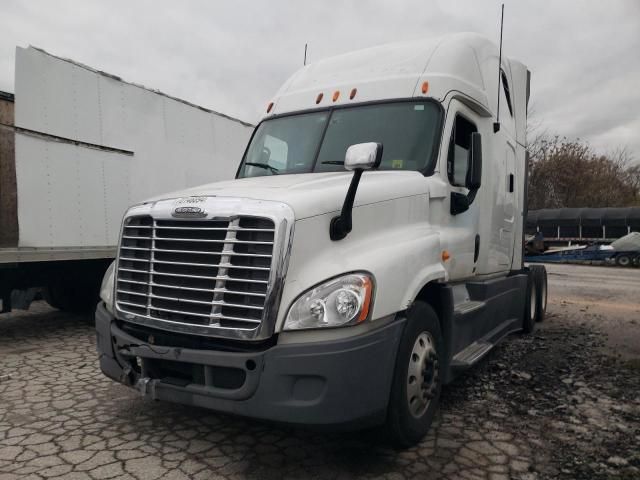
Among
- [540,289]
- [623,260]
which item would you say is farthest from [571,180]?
[540,289]

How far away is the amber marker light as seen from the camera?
2773 mm

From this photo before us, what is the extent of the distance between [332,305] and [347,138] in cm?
189

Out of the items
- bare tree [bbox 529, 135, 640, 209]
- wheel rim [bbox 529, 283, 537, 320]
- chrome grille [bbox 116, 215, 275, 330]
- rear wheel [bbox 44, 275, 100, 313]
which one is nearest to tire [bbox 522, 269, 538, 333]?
wheel rim [bbox 529, 283, 537, 320]

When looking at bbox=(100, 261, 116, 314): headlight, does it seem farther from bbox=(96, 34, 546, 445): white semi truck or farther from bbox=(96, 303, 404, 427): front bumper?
bbox=(96, 303, 404, 427): front bumper

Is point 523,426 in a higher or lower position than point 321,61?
lower

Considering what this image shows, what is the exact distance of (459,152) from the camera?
4324 millimetres

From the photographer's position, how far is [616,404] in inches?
169

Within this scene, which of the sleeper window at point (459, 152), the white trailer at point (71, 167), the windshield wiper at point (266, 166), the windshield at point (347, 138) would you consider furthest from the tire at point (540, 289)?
the white trailer at point (71, 167)

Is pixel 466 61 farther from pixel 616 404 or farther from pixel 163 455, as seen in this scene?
pixel 163 455

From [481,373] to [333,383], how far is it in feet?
9.88

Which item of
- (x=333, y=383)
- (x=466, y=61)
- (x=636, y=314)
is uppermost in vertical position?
(x=466, y=61)

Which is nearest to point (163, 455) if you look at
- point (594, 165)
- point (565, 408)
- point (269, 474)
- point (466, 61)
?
point (269, 474)

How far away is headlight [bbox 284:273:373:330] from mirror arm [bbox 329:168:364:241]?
0.33 metres

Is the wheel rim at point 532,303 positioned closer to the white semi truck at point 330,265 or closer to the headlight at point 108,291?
the white semi truck at point 330,265
